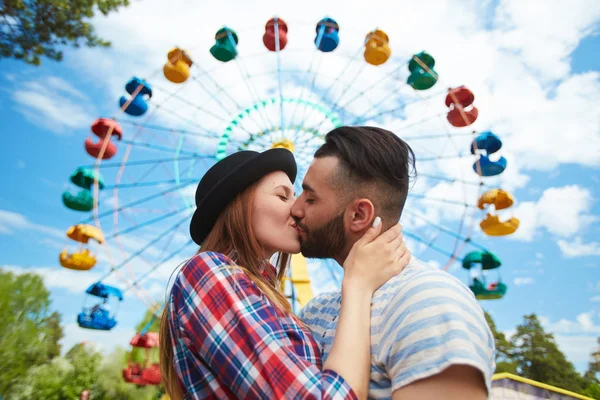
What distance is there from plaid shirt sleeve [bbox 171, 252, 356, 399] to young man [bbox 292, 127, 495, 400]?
0.65ft

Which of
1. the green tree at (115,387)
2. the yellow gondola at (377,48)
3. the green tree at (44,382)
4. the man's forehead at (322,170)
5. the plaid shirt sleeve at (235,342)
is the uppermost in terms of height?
the yellow gondola at (377,48)

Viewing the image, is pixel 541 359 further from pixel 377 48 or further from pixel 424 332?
pixel 424 332

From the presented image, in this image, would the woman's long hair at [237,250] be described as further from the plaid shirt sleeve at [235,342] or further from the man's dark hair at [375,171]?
the man's dark hair at [375,171]

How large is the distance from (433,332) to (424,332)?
0.03 metres

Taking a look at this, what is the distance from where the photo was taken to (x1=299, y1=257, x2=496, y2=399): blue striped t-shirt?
1.17m

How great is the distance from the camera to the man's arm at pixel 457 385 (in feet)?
3.77

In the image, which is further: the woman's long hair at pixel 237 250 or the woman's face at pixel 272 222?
the woman's face at pixel 272 222

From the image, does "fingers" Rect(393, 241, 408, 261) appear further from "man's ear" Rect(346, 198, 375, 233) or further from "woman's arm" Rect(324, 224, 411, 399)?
"man's ear" Rect(346, 198, 375, 233)

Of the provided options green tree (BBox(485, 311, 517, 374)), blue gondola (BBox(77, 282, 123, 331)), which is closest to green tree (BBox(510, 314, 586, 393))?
green tree (BBox(485, 311, 517, 374))

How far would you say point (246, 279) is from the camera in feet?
5.33

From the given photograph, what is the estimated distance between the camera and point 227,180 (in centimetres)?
203

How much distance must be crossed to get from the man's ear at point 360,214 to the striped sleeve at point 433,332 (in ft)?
1.41

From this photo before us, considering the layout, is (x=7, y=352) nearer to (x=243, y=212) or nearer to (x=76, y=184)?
(x=76, y=184)

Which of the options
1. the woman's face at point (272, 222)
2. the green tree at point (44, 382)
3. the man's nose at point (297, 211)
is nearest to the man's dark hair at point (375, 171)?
the man's nose at point (297, 211)
